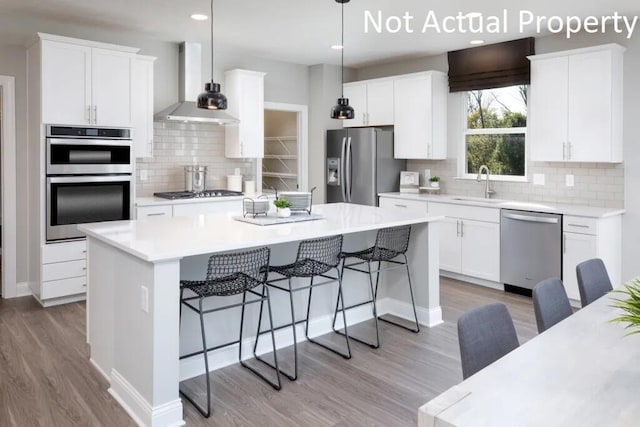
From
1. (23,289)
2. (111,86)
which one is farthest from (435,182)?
(23,289)

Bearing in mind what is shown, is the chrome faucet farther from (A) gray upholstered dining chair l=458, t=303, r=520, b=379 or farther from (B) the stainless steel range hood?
(A) gray upholstered dining chair l=458, t=303, r=520, b=379

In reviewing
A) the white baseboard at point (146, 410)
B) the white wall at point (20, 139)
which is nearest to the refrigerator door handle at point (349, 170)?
Result: the white wall at point (20, 139)

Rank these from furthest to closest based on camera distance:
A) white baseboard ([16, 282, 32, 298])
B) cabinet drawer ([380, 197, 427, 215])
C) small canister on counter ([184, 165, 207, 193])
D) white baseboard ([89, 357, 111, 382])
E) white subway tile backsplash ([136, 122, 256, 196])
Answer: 1. cabinet drawer ([380, 197, 427, 215])
2. small canister on counter ([184, 165, 207, 193])
3. white subway tile backsplash ([136, 122, 256, 196])
4. white baseboard ([16, 282, 32, 298])
5. white baseboard ([89, 357, 111, 382])

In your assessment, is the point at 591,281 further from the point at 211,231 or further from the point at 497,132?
the point at 497,132

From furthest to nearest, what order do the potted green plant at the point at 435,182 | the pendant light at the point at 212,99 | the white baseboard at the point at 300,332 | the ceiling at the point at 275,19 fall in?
the potted green plant at the point at 435,182
the ceiling at the point at 275,19
the pendant light at the point at 212,99
the white baseboard at the point at 300,332

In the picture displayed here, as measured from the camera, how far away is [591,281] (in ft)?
8.44

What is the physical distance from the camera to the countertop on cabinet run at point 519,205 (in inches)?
184

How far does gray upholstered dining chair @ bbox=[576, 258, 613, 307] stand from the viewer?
8.21ft

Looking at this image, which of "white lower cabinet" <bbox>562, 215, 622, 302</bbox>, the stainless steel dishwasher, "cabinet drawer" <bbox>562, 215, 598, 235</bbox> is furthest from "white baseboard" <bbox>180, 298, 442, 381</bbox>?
"cabinet drawer" <bbox>562, 215, 598, 235</bbox>

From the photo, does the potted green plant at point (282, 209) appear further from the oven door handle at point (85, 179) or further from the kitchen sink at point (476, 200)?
→ the kitchen sink at point (476, 200)

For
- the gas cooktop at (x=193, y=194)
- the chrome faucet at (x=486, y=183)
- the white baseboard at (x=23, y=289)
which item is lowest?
the white baseboard at (x=23, y=289)

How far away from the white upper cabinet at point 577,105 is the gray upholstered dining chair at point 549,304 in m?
3.08

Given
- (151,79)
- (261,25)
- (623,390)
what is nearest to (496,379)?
(623,390)

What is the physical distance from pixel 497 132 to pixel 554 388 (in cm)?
504
